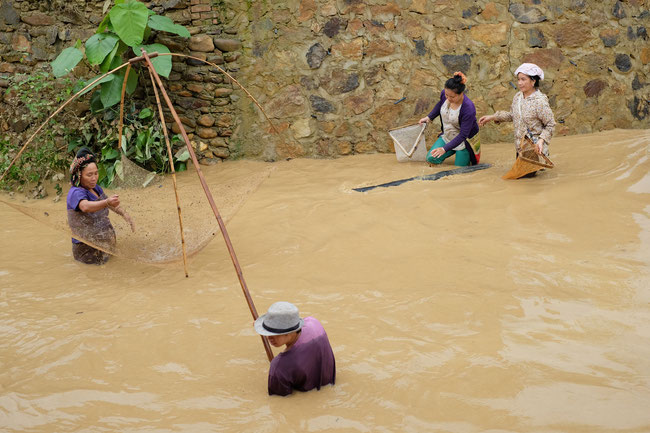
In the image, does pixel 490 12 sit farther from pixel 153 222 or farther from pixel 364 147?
pixel 153 222

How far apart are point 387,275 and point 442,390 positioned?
1317 millimetres

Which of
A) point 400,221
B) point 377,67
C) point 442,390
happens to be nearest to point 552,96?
point 377,67

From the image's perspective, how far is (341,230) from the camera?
4.56m

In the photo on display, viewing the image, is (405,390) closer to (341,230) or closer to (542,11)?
(341,230)

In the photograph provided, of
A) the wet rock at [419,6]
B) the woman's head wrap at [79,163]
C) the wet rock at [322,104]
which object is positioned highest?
the wet rock at [419,6]

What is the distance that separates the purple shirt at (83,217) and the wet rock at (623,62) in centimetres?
616

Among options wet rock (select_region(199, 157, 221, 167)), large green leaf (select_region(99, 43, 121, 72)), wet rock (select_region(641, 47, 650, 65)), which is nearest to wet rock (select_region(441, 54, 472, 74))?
wet rock (select_region(641, 47, 650, 65))

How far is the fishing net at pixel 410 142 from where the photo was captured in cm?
638

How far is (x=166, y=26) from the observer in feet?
20.6

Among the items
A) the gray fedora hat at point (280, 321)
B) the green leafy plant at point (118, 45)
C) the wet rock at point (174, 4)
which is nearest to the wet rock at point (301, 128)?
the green leafy plant at point (118, 45)

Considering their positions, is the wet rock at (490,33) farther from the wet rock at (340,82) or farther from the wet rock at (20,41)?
the wet rock at (20,41)

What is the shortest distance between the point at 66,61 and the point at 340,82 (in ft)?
10.3

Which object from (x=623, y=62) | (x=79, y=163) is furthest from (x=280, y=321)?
(x=623, y=62)

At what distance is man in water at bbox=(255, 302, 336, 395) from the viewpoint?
2.41m
